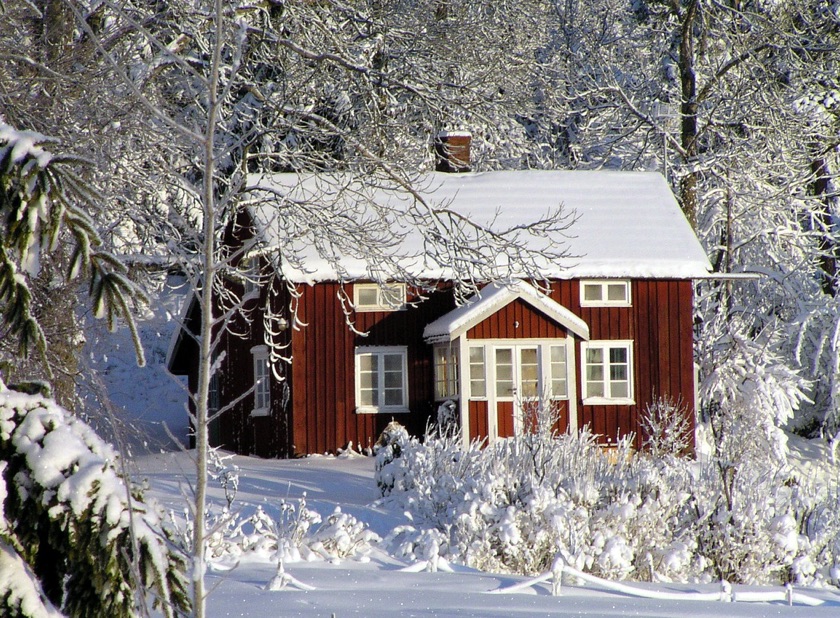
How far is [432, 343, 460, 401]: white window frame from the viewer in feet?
65.1

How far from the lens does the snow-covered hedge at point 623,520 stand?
9.98 meters

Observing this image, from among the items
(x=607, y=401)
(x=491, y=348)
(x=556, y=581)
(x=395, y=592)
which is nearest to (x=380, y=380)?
(x=491, y=348)

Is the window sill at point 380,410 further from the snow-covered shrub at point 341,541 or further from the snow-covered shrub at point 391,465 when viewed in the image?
the snow-covered shrub at point 341,541

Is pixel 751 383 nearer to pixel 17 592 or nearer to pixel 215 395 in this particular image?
pixel 215 395

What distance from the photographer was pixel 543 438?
40.1 feet

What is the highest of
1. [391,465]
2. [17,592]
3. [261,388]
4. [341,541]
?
[261,388]

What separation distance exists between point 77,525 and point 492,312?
1691 cm

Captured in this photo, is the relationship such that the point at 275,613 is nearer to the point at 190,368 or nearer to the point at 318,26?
the point at 318,26

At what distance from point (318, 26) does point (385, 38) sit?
1.23 m

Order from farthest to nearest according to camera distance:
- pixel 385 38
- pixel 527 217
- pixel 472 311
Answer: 1. pixel 527 217
2. pixel 472 311
3. pixel 385 38

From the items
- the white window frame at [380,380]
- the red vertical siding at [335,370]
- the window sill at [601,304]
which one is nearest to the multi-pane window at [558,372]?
the window sill at [601,304]

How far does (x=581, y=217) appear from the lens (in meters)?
21.7

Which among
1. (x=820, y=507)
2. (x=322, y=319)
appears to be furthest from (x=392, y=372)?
(x=820, y=507)

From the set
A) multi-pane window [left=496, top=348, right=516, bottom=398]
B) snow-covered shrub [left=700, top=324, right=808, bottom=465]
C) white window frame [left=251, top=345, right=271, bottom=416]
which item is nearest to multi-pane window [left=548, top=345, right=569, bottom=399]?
multi-pane window [left=496, top=348, right=516, bottom=398]
